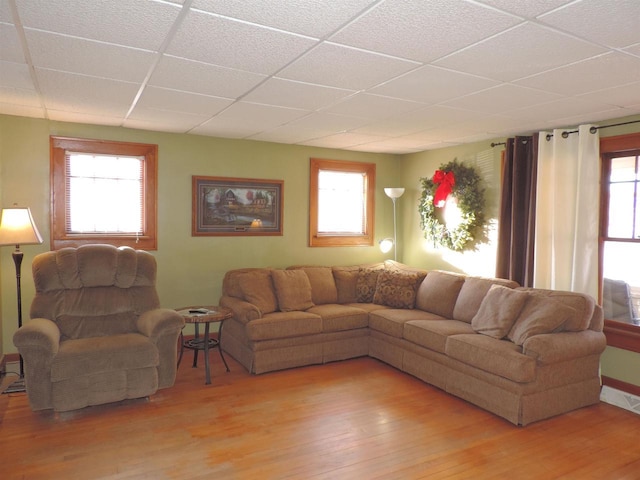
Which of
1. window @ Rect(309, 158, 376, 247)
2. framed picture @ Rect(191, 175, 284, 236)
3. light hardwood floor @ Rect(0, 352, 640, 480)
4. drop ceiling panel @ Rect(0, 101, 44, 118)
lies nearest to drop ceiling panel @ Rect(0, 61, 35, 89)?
drop ceiling panel @ Rect(0, 101, 44, 118)

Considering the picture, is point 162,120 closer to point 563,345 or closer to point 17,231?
point 17,231

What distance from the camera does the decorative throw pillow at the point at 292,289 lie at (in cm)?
479

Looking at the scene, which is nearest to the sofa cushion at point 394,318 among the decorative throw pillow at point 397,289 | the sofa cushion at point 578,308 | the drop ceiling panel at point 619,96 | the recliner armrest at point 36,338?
the decorative throw pillow at point 397,289

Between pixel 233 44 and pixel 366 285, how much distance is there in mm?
3568

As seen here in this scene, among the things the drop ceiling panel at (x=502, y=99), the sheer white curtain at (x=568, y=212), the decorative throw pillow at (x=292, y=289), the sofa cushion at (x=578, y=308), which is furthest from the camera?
the decorative throw pillow at (x=292, y=289)

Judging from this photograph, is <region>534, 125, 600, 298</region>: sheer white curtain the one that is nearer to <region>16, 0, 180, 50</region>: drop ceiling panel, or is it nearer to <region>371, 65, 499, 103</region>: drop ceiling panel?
<region>371, 65, 499, 103</region>: drop ceiling panel

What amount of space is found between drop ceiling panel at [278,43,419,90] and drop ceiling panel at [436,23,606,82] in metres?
0.29

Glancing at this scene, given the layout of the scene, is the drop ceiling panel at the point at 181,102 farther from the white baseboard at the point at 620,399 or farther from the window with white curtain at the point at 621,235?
the white baseboard at the point at 620,399

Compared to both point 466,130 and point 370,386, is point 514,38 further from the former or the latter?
point 370,386

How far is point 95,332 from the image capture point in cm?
388

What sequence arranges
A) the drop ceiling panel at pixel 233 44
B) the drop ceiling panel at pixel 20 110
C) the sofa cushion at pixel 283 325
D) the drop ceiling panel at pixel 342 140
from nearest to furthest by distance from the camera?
the drop ceiling panel at pixel 233 44 → the drop ceiling panel at pixel 20 110 → the sofa cushion at pixel 283 325 → the drop ceiling panel at pixel 342 140

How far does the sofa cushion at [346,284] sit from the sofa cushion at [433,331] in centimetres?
110

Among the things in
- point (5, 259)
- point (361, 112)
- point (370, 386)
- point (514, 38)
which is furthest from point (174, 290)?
point (514, 38)

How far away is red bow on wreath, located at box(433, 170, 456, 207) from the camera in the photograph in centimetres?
534
